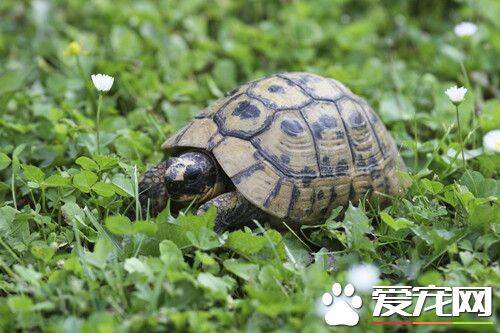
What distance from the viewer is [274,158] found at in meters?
3.01

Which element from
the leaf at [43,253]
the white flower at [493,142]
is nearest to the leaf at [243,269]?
the leaf at [43,253]

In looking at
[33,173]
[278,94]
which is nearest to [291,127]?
[278,94]

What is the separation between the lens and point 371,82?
462 cm

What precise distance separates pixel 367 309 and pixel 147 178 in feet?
4.19

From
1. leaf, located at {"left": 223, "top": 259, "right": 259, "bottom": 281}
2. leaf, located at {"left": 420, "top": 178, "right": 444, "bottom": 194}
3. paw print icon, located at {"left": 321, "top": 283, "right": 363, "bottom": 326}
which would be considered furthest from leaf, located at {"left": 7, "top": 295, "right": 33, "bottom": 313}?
leaf, located at {"left": 420, "top": 178, "right": 444, "bottom": 194}

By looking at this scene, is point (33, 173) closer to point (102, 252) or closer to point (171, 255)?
point (102, 252)

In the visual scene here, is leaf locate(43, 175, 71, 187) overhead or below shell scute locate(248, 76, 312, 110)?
below

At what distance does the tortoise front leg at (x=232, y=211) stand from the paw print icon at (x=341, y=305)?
2.30ft

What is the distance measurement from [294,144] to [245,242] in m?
0.59

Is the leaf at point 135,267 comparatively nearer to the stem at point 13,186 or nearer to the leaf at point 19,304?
the leaf at point 19,304

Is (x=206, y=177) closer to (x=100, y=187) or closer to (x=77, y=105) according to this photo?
(x=100, y=187)

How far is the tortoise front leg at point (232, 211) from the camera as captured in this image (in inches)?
116

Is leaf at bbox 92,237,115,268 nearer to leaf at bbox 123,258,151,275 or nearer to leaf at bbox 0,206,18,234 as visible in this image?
leaf at bbox 123,258,151,275

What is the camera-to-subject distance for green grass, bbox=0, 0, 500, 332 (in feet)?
7.84
